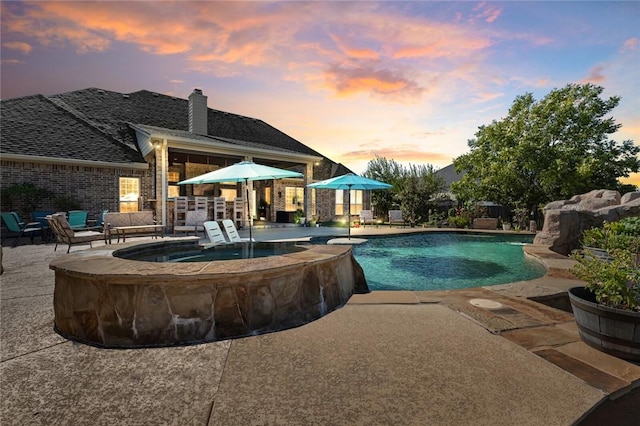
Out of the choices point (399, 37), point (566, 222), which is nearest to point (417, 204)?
point (566, 222)

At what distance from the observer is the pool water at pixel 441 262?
6.29 metres

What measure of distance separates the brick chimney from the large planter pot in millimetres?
15867

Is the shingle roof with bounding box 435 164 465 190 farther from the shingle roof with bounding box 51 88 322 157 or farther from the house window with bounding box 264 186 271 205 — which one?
the house window with bounding box 264 186 271 205

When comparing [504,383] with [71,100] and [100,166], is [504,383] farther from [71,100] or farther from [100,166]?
[71,100]

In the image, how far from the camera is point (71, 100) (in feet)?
51.7

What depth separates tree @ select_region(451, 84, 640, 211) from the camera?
54.0ft

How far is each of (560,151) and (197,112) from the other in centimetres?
1922

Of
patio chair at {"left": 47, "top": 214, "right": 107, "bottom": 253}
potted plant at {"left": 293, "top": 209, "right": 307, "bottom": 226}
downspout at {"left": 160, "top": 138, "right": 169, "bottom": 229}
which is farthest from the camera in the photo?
potted plant at {"left": 293, "top": 209, "right": 307, "bottom": 226}

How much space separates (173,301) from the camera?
9.17 feet

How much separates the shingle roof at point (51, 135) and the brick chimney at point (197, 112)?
291 cm

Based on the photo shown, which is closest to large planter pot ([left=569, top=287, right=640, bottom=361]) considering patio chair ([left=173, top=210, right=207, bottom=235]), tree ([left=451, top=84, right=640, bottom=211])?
patio chair ([left=173, top=210, right=207, bottom=235])

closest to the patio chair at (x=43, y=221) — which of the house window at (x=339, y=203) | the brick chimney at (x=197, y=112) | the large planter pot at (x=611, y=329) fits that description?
the brick chimney at (x=197, y=112)

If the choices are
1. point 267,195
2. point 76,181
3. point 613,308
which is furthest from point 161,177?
point 613,308

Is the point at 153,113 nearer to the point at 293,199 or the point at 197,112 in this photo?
the point at 197,112
